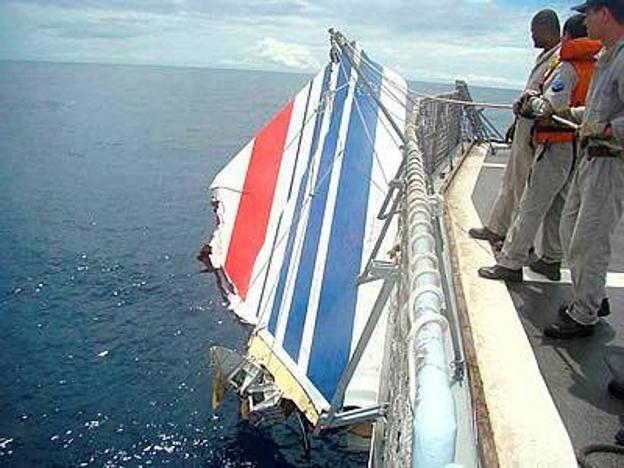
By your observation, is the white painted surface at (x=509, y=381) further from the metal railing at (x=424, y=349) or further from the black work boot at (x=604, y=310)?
the metal railing at (x=424, y=349)

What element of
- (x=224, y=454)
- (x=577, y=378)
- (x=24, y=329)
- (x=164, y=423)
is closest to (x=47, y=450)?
(x=164, y=423)

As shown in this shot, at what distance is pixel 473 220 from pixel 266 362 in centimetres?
287

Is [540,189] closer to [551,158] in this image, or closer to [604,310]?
[551,158]

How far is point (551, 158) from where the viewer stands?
14.5 ft

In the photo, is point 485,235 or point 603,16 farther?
point 485,235

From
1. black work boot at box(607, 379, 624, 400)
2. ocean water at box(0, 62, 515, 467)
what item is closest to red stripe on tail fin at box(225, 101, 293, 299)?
ocean water at box(0, 62, 515, 467)

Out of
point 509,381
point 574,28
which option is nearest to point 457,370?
point 509,381

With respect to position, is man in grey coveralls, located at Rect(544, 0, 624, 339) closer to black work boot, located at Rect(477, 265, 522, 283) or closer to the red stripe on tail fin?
black work boot, located at Rect(477, 265, 522, 283)

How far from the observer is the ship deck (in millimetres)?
3221

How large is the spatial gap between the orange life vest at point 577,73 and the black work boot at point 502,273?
107 cm

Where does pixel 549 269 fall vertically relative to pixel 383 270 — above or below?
below

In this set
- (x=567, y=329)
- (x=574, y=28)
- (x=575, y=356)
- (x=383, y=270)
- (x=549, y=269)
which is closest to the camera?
(x=383, y=270)

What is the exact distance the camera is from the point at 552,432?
309cm

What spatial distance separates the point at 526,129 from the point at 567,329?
1.73 m
